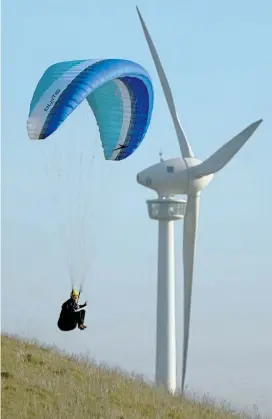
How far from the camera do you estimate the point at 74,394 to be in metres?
21.6

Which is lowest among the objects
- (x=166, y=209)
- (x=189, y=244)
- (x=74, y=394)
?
(x=74, y=394)

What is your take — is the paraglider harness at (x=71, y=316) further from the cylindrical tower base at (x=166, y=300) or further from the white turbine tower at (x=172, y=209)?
the cylindrical tower base at (x=166, y=300)

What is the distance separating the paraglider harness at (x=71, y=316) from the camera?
23.0m

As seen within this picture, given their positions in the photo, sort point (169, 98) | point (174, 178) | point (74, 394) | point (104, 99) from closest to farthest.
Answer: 1. point (74, 394)
2. point (104, 99)
3. point (169, 98)
4. point (174, 178)

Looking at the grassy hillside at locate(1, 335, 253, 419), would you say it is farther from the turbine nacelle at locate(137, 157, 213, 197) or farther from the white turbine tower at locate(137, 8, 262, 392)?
the turbine nacelle at locate(137, 157, 213, 197)

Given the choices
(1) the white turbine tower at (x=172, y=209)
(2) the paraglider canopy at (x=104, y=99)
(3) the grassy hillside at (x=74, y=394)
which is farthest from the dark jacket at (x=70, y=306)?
(1) the white turbine tower at (x=172, y=209)

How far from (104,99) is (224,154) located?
17.9ft

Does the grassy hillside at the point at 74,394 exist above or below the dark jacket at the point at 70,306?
below

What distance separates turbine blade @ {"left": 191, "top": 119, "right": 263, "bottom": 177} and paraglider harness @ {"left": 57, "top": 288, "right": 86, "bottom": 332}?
9028 mm

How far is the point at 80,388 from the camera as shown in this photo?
22219mm

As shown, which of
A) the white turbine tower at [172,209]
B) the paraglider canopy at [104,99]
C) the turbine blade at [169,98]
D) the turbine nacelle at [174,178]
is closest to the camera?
the paraglider canopy at [104,99]

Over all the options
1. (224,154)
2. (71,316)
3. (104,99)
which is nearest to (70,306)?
(71,316)

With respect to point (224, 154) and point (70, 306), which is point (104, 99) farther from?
point (70, 306)

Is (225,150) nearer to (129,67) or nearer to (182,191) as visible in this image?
(182,191)
